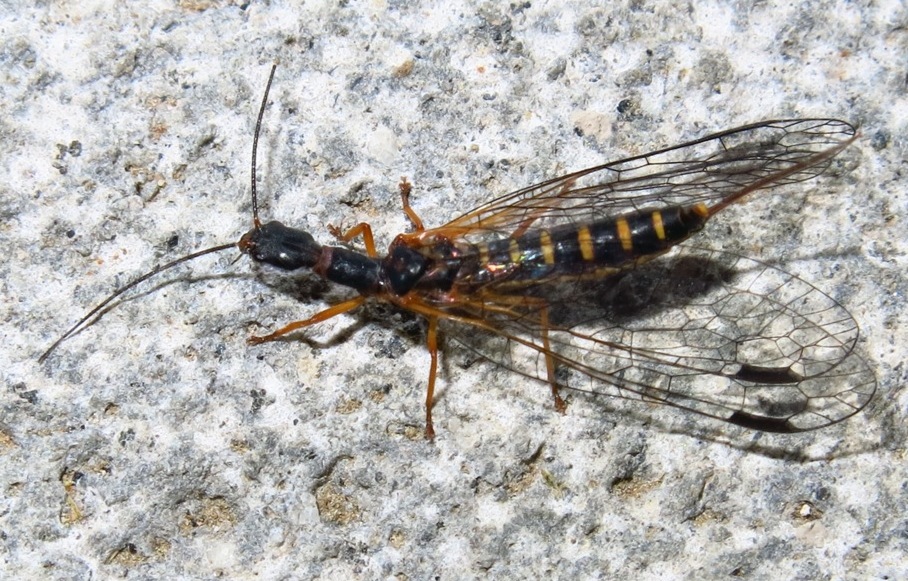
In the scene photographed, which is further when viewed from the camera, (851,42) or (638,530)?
(851,42)

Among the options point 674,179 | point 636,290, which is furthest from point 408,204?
point 674,179

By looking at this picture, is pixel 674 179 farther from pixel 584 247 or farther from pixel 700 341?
pixel 700 341

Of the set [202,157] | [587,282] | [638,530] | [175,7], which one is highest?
[175,7]

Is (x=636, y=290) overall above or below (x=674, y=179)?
below

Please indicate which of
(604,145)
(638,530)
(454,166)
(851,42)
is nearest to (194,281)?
(454,166)

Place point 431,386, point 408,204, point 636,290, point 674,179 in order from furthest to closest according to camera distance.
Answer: point 408,204, point 674,179, point 636,290, point 431,386

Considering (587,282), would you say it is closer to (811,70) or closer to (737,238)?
(737,238)

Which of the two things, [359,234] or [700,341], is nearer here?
[700,341]
